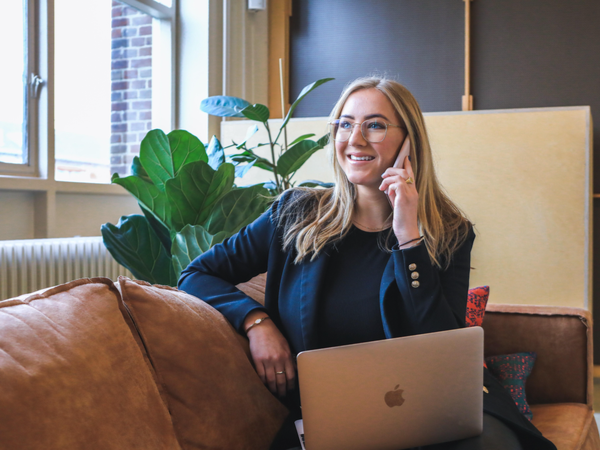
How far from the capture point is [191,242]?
189cm

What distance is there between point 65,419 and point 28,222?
7.36 feet

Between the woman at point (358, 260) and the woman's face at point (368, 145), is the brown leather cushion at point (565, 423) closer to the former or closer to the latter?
the woman at point (358, 260)

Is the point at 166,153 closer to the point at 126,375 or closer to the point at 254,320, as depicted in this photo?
the point at 254,320

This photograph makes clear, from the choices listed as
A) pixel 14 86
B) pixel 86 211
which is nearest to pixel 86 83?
pixel 14 86

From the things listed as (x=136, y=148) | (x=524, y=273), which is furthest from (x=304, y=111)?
(x=524, y=273)

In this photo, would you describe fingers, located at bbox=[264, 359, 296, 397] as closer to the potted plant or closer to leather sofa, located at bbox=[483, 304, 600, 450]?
the potted plant

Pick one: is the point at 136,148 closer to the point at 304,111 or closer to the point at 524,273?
the point at 304,111

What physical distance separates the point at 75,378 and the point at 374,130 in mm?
988

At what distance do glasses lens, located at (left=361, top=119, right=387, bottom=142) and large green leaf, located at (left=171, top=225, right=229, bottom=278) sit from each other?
2.21ft

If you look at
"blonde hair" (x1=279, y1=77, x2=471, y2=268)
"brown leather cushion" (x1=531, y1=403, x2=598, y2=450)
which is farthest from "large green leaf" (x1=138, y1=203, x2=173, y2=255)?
"brown leather cushion" (x1=531, y1=403, x2=598, y2=450)

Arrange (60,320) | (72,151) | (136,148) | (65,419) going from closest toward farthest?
(65,419), (60,320), (72,151), (136,148)

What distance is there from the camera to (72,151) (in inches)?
123

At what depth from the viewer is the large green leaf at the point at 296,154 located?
2.34 meters

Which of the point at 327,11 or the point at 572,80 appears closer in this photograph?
the point at 572,80
